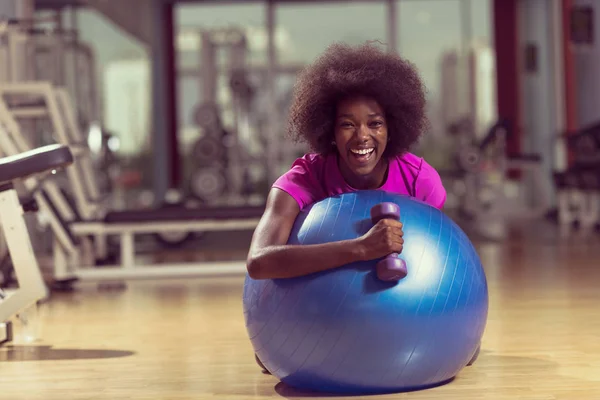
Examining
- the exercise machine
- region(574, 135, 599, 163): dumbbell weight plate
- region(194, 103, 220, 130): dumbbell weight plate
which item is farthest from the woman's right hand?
region(194, 103, 220, 130): dumbbell weight plate

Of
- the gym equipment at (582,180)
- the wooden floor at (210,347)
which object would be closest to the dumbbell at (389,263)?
the wooden floor at (210,347)

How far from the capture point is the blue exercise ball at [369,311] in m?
1.89

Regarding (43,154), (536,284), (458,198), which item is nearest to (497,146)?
(458,198)

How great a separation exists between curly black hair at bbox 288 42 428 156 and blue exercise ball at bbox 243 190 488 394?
0.19m

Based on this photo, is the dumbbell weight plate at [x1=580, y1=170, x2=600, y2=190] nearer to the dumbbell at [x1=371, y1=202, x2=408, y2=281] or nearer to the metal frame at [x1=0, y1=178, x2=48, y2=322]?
the metal frame at [x1=0, y1=178, x2=48, y2=322]

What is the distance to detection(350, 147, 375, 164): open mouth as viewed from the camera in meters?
2.10

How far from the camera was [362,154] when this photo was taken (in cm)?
211

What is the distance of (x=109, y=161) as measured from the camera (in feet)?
23.1

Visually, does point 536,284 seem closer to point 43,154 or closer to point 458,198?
point 43,154

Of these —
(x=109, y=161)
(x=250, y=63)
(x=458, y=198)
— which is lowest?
(x=458, y=198)

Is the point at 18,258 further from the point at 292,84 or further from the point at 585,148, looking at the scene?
the point at 292,84

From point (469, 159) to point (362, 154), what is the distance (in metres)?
5.99

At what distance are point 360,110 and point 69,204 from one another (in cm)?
344

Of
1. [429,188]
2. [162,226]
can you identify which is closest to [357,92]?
[429,188]
